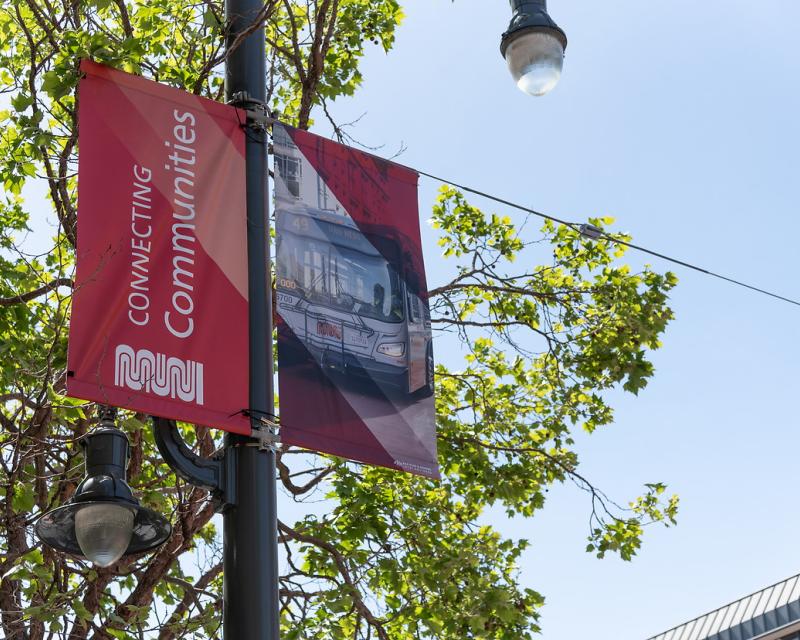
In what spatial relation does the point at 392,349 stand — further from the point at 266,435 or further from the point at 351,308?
the point at 266,435

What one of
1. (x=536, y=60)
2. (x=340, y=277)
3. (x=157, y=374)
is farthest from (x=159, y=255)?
(x=536, y=60)

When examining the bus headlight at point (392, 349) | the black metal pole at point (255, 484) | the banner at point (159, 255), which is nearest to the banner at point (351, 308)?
the bus headlight at point (392, 349)

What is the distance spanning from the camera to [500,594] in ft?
29.2

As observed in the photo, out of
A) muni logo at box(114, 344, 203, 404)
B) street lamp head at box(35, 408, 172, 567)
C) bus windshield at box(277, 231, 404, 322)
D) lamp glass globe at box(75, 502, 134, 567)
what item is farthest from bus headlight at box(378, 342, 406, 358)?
lamp glass globe at box(75, 502, 134, 567)

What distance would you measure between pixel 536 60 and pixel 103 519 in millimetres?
3307

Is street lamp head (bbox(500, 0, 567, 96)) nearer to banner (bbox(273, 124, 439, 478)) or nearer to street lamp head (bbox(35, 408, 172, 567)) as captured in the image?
banner (bbox(273, 124, 439, 478))

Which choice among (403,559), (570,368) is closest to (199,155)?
(403,559)

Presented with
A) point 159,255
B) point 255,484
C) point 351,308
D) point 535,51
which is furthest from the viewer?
point 535,51

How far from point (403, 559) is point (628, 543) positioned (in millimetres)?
2643

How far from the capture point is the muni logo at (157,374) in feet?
15.5

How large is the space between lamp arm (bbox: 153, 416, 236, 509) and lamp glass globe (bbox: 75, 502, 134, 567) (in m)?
0.30

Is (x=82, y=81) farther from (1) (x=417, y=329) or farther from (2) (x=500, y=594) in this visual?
(2) (x=500, y=594)

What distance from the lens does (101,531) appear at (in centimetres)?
478

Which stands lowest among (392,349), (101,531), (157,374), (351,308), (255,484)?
(101,531)
